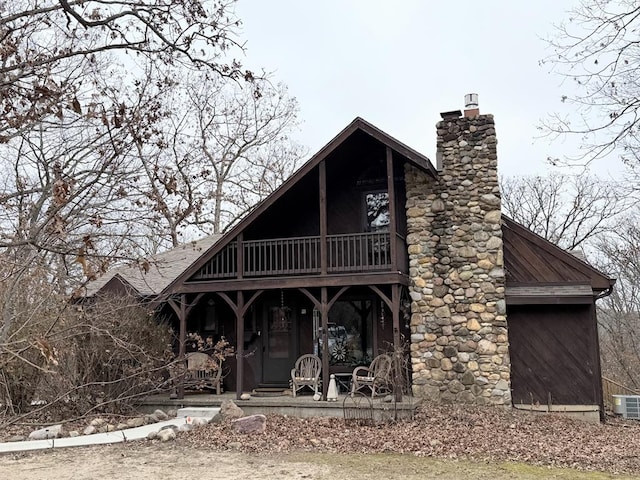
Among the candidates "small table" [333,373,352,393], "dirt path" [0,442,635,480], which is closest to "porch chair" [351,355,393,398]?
"small table" [333,373,352,393]

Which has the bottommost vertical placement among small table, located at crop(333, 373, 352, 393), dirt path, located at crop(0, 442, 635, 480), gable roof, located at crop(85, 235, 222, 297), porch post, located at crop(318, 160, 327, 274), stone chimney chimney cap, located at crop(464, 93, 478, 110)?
dirt path, located at crop(0, 442, 635, 480)

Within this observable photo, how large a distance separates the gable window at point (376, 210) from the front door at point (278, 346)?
2622 mm

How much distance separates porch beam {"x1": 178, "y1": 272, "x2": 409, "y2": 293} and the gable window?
5.36 feet

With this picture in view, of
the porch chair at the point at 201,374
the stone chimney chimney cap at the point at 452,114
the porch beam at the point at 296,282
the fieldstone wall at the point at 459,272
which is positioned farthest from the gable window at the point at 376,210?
the porch chair at the point at 201,374

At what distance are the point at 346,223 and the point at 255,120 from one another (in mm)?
13907

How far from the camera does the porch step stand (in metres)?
10.8

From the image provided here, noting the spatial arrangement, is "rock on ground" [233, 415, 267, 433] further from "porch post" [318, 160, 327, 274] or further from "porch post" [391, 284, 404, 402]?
"porch post" [318, 160, 327, 274]

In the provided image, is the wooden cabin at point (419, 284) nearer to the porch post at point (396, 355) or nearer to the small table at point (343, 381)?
the porch post at point (396, 355)

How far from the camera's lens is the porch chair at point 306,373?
1170 centimetres

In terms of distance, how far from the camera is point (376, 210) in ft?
43.3

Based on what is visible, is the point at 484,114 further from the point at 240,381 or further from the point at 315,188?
the point at 240,381

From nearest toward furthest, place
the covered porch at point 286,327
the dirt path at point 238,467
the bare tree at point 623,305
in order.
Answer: the dirt path at point 238,467 → the covered porch at point 286,327 → the bare tree at point 623,305

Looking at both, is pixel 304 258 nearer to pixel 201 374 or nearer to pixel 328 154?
pixel 328 154

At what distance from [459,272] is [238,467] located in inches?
241
